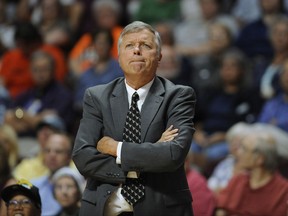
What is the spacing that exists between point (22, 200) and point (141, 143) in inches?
46.3

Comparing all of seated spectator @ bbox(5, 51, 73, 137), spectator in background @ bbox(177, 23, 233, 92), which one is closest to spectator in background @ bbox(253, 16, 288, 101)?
spectator in background @ bbox(177, 23, 233, 92)

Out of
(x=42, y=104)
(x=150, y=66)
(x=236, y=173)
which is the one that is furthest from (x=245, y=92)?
(x=150, y=66)

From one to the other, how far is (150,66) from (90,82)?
17.5ft

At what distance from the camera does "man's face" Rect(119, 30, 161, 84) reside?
4711mm

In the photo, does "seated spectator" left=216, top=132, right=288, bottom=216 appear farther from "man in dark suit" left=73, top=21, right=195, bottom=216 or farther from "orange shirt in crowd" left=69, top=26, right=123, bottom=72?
"orange shirt in crowd" left=69, top=26, right=123, bottom=72

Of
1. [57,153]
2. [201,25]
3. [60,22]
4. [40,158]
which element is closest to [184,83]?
[201,25]

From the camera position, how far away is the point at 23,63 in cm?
1077

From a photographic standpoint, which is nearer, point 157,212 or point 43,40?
point 157,212

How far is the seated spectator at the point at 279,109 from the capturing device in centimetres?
881

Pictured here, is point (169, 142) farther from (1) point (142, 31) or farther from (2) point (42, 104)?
(2) point (42, 104)

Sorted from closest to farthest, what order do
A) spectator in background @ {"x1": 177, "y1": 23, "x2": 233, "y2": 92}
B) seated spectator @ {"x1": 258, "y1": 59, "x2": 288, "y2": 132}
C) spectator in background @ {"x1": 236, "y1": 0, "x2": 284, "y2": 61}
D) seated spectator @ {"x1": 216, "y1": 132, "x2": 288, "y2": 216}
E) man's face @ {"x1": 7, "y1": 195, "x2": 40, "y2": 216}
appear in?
man's face @ {"x1": 7, "y1": 195, "x2": 40, "y2": 216} → seated spectator @ {"x1": 216, "y1": 132, "x2": 288, "y2": 216} → seated spectator @ {"x1": 258, "y1": 59, "x2": 288, "y2": 132} → spectator in background @ {"x1": 177, "y1": 23, "x2": 233, "y2": 92} → spectator in background @ {"x1": 236, "y1": 0, "x2": 284, "y2": 61}

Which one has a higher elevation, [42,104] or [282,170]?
[42,104]

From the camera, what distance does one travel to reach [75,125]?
389 inches

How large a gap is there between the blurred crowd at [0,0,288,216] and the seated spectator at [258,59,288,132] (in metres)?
0.01
